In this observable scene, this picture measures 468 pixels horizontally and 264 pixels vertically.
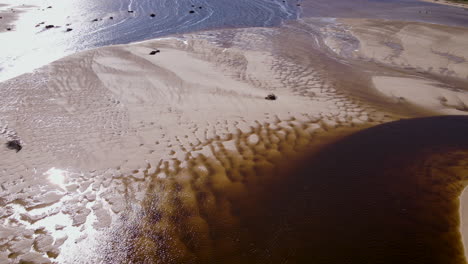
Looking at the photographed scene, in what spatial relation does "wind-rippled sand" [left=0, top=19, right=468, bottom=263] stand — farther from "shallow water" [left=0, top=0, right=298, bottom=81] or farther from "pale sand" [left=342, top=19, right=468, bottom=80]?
"shallow water" [left=0, top=0, right=298, bottom=81]

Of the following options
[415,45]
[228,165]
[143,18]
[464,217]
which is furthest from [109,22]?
[464,217]

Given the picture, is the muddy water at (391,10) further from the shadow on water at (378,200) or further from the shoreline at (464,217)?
the shoreline at (464,217)

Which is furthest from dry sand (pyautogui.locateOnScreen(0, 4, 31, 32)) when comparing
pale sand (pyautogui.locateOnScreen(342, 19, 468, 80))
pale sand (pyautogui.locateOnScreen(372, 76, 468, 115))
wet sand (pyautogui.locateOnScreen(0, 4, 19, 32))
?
pale sand (pyautogui.locateOnScreen(372, 76, 468, 115))

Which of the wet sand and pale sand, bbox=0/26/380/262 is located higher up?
the wet sand

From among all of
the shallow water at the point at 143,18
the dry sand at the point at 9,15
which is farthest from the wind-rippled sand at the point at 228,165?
the dry sand at the point at 9,15

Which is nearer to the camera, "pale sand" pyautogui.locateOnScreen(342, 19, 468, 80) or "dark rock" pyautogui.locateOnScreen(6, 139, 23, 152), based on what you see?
"dark rock" pyautogui.locateOnScreen(6, 139, 23, 152)

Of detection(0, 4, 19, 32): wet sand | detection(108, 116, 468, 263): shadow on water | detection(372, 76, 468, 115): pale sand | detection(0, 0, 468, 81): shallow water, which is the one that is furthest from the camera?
detection(0, 4, 19, 32): wet sand

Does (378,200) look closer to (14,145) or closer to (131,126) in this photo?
(131,126)
